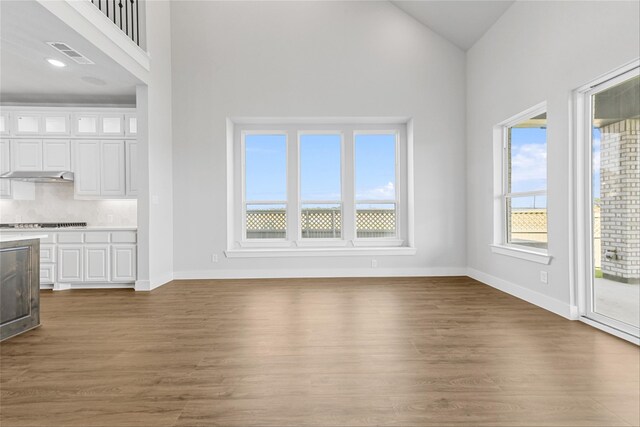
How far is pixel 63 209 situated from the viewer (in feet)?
17.5

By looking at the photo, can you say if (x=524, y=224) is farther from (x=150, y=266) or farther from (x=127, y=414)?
(x=150, y=266)

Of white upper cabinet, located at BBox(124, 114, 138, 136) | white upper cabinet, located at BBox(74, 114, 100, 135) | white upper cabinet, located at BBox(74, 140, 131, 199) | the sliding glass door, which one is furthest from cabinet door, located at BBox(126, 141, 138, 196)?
the sliding glass door

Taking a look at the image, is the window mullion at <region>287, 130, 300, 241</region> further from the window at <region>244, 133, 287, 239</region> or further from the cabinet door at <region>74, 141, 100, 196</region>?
the cabinet door at <region>74, 141, 100, 196</region>

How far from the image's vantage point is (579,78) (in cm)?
306

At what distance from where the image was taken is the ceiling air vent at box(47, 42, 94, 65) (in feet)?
11.6

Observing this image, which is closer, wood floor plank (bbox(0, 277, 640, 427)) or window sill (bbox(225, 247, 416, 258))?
wood floor plank (bbox(0, 277, 640, 427))

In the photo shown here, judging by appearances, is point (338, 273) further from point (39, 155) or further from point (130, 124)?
point (39, 155)

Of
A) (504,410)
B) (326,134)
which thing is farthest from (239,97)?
(504,410)

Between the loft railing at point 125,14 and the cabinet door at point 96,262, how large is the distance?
9.31ft

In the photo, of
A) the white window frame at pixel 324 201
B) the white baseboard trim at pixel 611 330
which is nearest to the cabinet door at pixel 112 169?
the white window frame at pixel 324 201

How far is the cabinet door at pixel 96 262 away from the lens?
465 cm

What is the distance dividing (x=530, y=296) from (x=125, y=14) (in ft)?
19.9

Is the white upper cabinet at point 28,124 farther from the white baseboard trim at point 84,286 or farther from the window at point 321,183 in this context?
the window at point 321,183

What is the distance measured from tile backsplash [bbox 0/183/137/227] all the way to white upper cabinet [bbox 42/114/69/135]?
854mm
